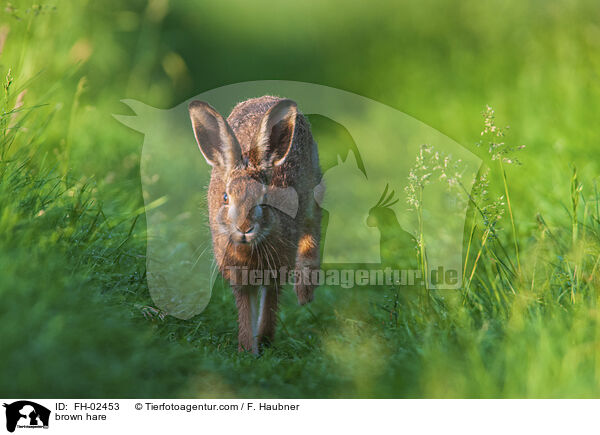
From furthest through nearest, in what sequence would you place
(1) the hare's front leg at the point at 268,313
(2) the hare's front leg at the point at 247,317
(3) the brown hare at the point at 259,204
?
(1) the hare's front leg at the point at 268,313, (2) the hare's front leg at the point at 247,317, (3) the brown hare at the point at 259,204

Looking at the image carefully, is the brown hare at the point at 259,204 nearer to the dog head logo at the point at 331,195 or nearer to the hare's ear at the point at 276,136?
the hare's ear at the point at 276,136

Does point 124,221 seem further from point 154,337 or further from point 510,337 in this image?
point 510,337

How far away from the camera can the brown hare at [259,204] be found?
4.02 m

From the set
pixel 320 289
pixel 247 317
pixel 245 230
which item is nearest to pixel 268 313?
pixel 247 317

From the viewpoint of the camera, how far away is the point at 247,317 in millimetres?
4367

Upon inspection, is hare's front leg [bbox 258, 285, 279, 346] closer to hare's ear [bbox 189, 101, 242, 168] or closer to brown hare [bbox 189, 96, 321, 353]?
brown hare [bbox 189, 96, 321, 353]

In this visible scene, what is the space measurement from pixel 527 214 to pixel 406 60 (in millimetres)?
2845

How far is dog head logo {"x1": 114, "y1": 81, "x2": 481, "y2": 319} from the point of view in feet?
15.7
